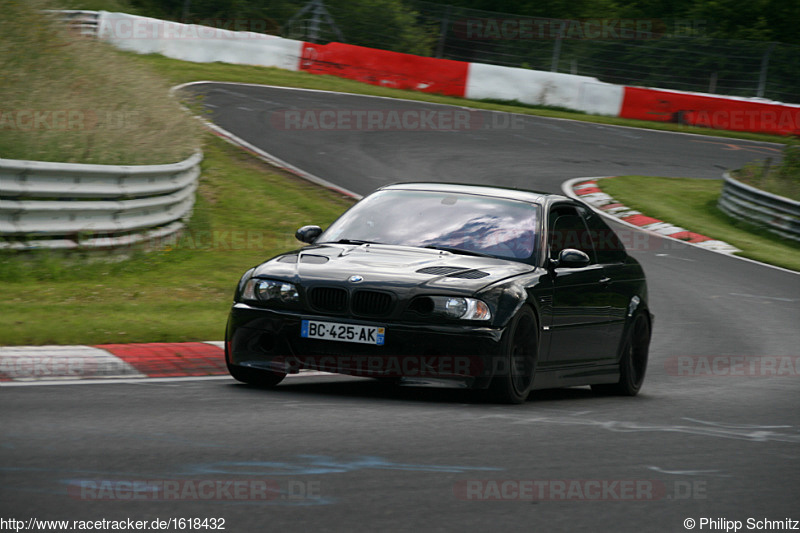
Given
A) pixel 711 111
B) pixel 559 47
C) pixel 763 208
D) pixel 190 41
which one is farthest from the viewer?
pixel 559 47

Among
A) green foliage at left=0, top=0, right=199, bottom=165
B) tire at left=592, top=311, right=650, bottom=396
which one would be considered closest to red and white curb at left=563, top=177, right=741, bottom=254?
green foliage at left=0, top=0, right=199, bottom=165

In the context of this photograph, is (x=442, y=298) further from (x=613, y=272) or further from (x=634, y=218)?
(x=634, y=218)

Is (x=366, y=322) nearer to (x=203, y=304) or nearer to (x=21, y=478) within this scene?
(x=21, y=478)

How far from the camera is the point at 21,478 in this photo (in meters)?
4.75

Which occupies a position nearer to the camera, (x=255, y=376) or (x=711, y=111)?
(x=255, y=376)

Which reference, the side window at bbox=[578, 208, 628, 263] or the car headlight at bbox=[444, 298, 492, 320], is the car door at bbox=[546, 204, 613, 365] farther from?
the car headlight at bbox=[444, 298, 492, 320]

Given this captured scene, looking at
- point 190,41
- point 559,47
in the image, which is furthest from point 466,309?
point 559,47

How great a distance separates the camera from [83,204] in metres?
12.4

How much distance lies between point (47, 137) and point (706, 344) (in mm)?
7720

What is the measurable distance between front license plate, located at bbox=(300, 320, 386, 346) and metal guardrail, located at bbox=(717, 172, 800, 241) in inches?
681

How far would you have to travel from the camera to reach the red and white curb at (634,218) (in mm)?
20781

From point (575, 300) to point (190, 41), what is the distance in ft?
83.4

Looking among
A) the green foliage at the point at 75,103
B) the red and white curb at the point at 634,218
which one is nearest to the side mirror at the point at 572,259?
the green foliage at the point at 75,103

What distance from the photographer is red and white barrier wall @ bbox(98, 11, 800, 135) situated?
110ft
